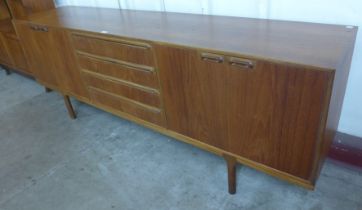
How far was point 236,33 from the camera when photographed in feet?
3.85

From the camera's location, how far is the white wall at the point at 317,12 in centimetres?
118

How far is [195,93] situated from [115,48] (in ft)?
1.50

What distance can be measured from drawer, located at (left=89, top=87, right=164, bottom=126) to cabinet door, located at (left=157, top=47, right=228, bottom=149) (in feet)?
0.32

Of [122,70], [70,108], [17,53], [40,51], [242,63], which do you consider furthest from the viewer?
[17,53]

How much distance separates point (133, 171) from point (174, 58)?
746mm

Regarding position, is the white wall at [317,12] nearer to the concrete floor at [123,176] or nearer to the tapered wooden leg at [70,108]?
the concrete floor at [123,176]

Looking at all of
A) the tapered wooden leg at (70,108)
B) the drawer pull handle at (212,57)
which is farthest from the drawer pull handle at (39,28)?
the drawer pull handle at (212,57)

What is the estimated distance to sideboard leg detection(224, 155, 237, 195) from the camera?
1.25m

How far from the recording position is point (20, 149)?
1864mm

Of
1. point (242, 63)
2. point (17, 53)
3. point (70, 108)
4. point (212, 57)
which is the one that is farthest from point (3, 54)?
point (242, 63)

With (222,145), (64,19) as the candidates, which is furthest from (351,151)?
(64,19)

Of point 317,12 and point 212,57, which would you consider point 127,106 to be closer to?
point 212,57

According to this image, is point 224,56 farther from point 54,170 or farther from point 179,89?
point 54,170

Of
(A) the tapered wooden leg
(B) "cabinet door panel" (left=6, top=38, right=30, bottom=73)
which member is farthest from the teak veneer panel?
(B) "cabinet door panel" (left=6, top=38, right=30, bottom=73)
